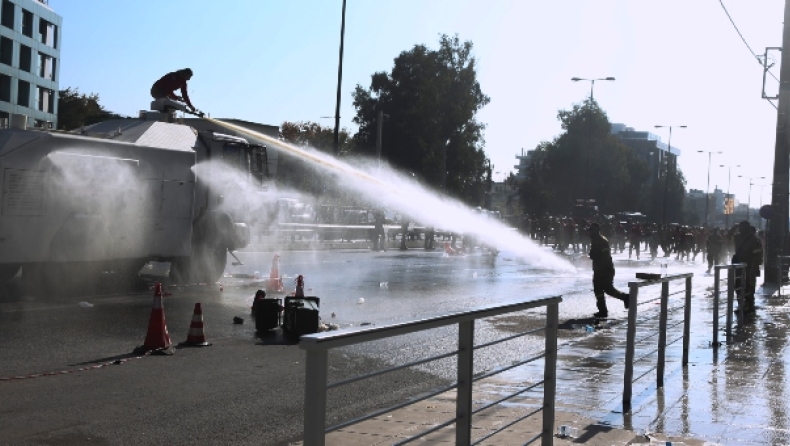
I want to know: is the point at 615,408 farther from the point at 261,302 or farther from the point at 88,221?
the point at 88,221

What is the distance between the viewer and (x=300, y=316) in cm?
Result: 1206

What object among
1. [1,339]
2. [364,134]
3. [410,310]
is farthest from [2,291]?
[364,134]

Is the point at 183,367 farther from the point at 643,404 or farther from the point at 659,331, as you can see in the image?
the point at 659,331

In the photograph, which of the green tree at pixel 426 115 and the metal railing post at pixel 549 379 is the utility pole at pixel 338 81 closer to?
the green tree at pixel 426 115

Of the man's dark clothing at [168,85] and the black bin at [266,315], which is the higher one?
the man's dark clothing at [168,85]

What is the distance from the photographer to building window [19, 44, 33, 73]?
68938 mm

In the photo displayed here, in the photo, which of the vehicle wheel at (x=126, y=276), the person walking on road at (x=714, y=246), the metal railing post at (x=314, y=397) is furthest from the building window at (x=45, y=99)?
the metal railing post at (x=314, y=397)

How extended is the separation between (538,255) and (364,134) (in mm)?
27000

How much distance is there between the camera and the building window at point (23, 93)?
68312 millimetres

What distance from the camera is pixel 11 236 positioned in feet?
48.1

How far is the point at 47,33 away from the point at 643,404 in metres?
72.6

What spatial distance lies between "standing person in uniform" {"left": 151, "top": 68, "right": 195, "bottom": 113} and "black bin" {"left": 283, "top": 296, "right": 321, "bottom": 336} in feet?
26.9

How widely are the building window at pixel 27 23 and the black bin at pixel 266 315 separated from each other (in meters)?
63.1

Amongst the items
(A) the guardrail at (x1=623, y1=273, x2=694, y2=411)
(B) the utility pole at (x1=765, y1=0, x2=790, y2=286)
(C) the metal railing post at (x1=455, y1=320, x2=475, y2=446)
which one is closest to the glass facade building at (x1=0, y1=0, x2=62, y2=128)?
(B) the utility pole at (x1=765, y1=0, x2=790, y2=286)
